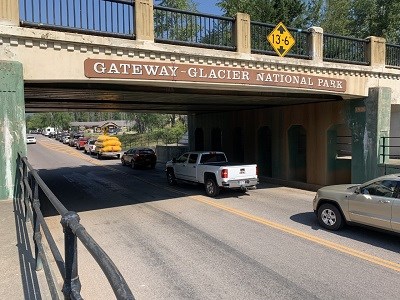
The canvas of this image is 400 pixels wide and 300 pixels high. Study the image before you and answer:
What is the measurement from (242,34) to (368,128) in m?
7.11

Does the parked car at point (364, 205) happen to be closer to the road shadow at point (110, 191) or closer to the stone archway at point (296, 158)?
the road shadow at point (110, 191)

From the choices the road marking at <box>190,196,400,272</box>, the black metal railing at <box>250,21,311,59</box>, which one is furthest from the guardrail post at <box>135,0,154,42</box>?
the road marking at <box>190,196,400,272</box>

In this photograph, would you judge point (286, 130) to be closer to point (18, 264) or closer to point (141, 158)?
point (141, 158)

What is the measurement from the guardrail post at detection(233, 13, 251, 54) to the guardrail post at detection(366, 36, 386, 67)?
6.69 metres

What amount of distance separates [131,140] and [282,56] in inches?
1996

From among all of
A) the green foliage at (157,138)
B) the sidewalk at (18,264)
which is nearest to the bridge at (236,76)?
the sidewalk at (18,264)

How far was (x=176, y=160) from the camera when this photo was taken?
17391 mm

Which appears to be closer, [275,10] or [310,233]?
[310,233]

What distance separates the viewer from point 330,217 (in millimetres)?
9203

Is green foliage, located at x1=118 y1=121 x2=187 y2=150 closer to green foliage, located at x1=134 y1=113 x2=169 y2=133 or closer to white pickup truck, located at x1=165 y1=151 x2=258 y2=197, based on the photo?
green foliage, located at x1=134 y1=113 x2=169 y2=133

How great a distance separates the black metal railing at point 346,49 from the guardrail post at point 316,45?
1125 mm

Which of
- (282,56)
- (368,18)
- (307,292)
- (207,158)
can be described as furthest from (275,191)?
(368,18)

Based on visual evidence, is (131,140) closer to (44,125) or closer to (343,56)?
(343,56)

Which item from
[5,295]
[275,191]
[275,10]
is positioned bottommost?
[275,191]
